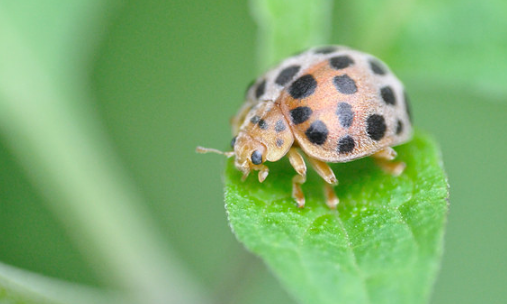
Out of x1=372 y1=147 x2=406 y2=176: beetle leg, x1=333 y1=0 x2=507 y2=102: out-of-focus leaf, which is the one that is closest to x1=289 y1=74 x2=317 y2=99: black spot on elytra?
x1=372 y1=147 x2=406 y2=176: beetle leg

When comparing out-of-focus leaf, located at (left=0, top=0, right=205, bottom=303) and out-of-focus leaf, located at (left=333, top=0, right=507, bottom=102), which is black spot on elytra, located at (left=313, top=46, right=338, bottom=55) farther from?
out-of-focus leaf, located at (left=0, top=0, right=205, bottom=303)

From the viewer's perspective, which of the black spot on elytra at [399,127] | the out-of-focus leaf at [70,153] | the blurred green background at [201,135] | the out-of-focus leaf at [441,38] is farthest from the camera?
the blurred green background at [201,135]

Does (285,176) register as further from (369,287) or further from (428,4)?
(428,4)

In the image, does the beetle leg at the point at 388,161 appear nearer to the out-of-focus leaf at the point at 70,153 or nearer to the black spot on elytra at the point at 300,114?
the black spot on elytra at the point at 300,114

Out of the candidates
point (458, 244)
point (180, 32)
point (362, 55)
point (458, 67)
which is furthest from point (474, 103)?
point (362, 55)

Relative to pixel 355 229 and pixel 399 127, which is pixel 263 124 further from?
pixel 355 229

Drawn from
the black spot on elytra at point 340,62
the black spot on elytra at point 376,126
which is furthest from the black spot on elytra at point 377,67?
the black spot on elytra at point 376,126
